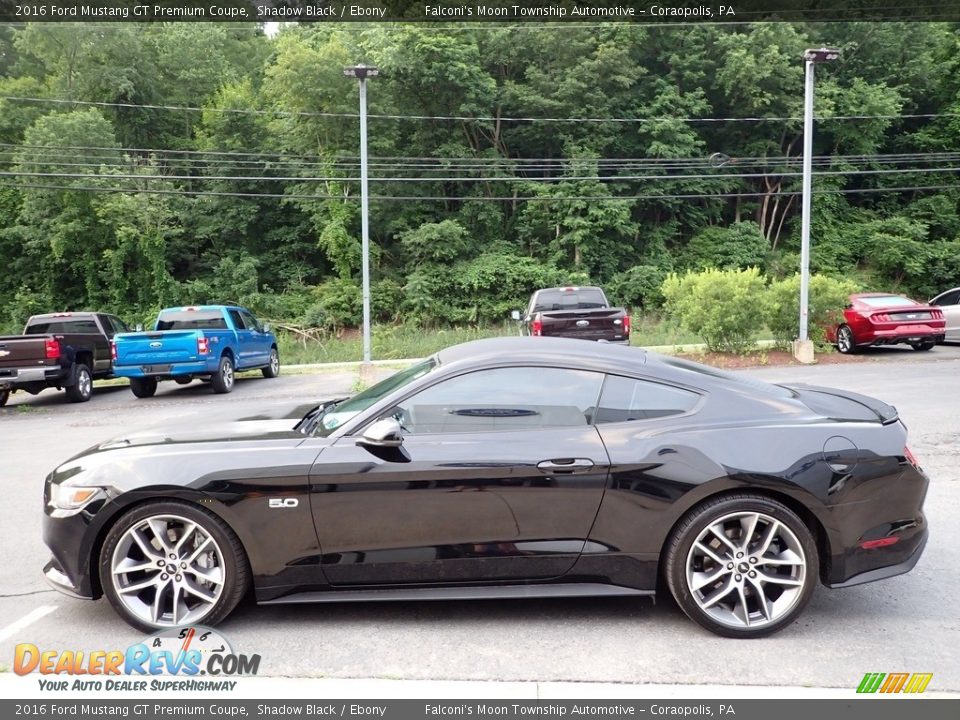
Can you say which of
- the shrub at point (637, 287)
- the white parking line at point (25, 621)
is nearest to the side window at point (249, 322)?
the white parking line at point (25, 621)

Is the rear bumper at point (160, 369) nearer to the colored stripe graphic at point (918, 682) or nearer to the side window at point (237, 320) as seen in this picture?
the side window at point (237, 320)

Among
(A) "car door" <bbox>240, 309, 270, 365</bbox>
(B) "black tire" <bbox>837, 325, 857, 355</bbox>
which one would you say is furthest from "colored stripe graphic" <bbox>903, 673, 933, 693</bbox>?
(B) "black tire" <bbox>837, 325, 857, 355</bbox>

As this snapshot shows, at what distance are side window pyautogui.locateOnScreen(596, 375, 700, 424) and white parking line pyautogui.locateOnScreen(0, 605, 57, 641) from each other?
3234mm

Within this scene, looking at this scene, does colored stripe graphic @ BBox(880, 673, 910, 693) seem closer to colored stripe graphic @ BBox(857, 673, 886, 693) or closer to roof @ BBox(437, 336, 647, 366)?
colored stripe graphic @ BBox(857, 673, 886, 693)

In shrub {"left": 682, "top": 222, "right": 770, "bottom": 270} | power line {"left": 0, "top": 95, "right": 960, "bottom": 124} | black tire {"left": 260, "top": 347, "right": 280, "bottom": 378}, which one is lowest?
black tire {"left": 260, "top": 347, "right": 280, "bottom": 378}

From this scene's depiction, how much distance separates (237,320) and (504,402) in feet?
47.2

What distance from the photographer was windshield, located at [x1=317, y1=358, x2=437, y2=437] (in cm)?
416

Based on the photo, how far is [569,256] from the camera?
3931cm

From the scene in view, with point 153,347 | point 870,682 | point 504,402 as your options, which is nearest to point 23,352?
point 153,347

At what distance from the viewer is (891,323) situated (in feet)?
58.8

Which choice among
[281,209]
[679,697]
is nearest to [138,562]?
[679,697]

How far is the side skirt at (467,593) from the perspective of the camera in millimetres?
3877

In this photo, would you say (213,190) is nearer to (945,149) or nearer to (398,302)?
(398,302)

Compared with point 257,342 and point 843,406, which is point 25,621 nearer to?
point 843,406
